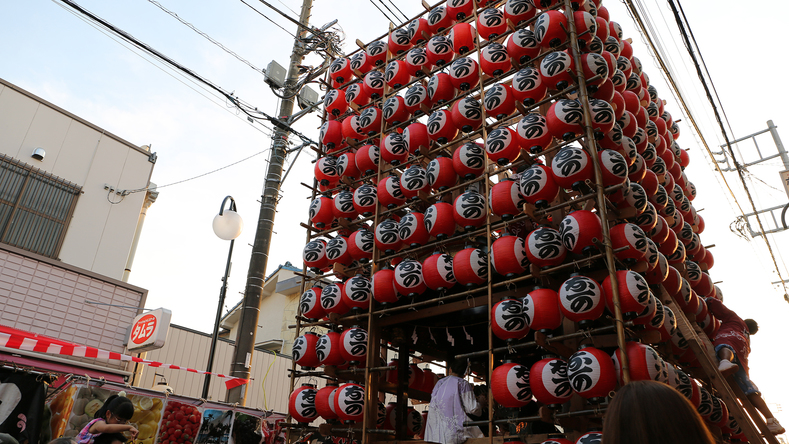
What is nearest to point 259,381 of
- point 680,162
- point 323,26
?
point 323,26

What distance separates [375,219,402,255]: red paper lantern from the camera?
1023cm

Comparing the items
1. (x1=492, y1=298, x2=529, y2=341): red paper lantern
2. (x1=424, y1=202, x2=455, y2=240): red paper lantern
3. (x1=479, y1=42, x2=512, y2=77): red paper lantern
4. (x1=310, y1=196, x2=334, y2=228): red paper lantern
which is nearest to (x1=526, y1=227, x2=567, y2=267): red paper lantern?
(x1=492, y1=298, x2=529, y2=341): red paper lantern

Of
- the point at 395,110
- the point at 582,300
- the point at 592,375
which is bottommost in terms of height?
the point at 592,375

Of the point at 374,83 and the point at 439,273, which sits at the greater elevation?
the point at 374,83

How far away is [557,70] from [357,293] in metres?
5.54

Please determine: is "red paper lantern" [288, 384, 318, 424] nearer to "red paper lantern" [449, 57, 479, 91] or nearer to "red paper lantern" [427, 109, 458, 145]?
"red paper lantern" [427, 109, 458, 145]

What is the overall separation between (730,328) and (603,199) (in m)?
5.88

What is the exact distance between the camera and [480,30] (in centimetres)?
1115

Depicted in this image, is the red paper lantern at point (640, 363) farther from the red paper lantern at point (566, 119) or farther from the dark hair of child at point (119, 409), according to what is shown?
the dark hair of child at point (119, 409)

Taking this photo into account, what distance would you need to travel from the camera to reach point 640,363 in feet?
22.3

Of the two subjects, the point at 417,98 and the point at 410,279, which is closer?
the point at 410,279

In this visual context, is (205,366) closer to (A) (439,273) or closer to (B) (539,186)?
(A) (439,273)

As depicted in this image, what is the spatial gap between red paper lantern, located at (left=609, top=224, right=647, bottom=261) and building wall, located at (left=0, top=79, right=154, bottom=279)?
568 inches

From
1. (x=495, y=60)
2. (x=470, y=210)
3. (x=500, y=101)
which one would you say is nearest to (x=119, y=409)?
(x=470, y=210)
